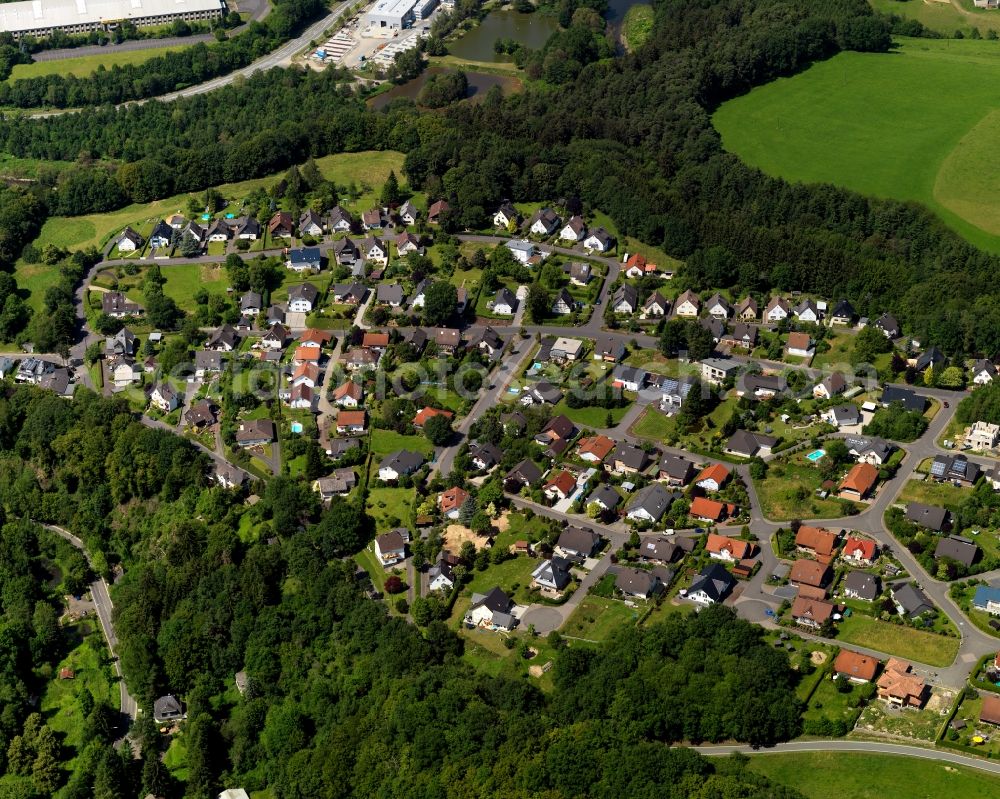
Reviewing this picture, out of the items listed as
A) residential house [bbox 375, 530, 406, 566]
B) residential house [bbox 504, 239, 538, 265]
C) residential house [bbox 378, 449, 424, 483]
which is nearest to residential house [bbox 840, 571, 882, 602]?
residential house [bbox 375, 530, 406, 566]

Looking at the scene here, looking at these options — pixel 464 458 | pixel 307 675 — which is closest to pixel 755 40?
pixel 464 458

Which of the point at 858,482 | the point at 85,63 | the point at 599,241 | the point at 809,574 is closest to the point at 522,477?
the point at 809,574

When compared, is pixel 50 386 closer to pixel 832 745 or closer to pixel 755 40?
pixel 832 745

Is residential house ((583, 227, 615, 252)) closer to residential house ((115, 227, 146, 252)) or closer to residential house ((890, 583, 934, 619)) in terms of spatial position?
residential house ((115, 227, 146, 252))

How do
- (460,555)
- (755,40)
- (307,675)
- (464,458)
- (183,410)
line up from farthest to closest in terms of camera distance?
(755,40)
(183,410)
(464,458)
(460,555)
(307,675)

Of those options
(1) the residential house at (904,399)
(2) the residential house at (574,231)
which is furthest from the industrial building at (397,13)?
(1) the residential house at (904,399)

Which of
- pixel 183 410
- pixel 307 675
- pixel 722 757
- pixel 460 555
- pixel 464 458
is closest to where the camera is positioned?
pixel 722 757

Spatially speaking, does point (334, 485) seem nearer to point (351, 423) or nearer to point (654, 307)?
point (351, 423)
